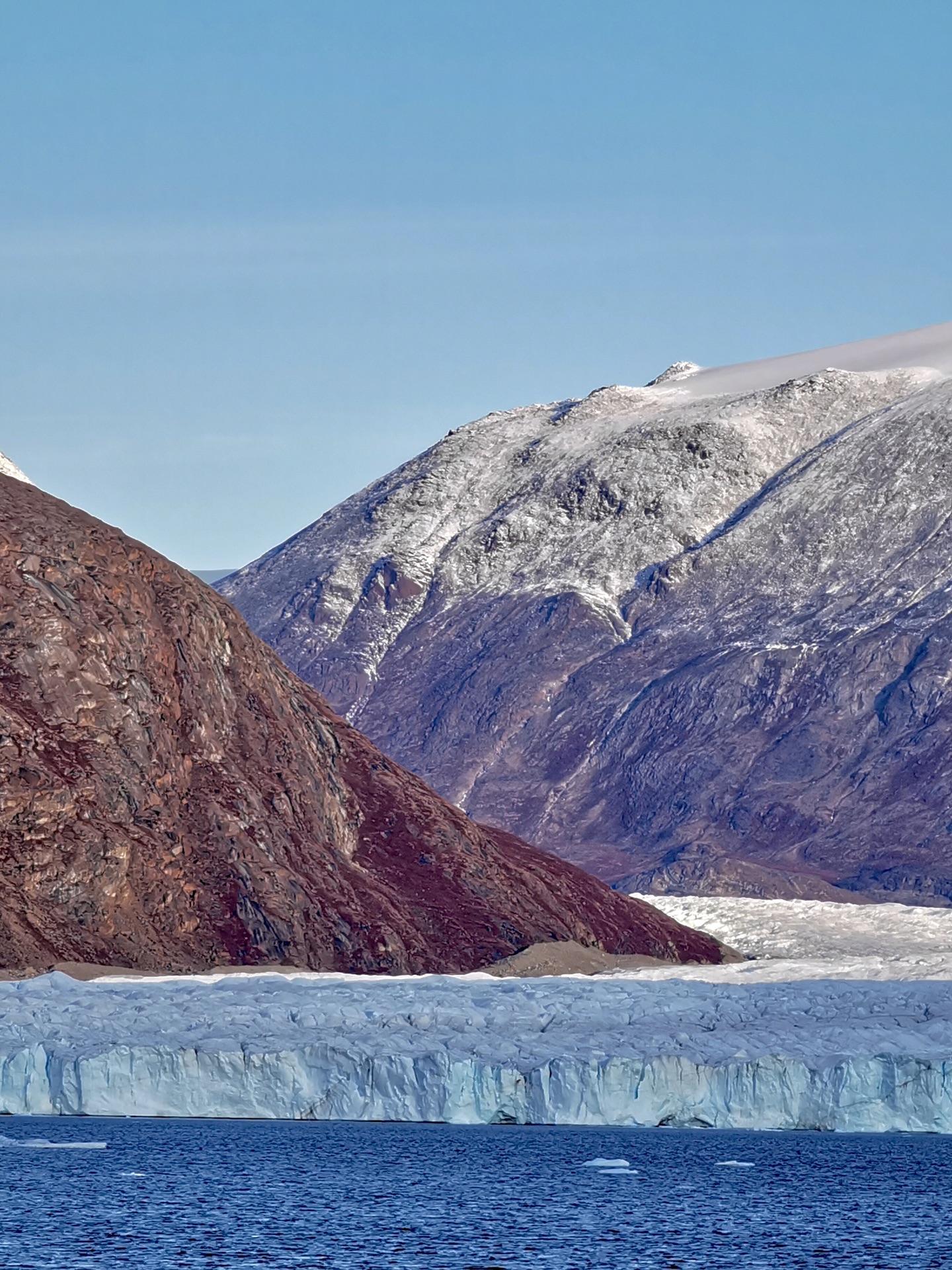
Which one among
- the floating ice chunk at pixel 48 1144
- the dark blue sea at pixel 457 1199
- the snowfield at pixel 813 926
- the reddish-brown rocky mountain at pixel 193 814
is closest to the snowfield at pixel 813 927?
the snowfield at pixel 813 926

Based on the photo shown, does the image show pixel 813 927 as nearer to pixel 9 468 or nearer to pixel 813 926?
pixel 813 926

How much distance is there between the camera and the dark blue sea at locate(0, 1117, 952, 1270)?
31.1 meters

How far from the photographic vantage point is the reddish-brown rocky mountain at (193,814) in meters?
66.0

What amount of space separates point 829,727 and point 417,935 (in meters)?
129

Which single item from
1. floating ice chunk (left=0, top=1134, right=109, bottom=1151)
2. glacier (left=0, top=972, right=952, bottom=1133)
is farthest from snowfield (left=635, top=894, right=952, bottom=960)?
floating ice chunk (left=0, top=1134, right=109, bottom=1151)

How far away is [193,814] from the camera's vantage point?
7069cm

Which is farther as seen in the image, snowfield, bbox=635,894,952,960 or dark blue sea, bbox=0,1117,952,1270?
snowfield, bbox=635,894,952,960

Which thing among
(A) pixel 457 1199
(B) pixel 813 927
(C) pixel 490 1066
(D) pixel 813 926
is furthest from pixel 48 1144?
(D) pixel 813 926

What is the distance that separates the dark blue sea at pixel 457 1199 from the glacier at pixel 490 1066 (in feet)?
3.05

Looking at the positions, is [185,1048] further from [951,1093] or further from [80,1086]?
[951,1093]

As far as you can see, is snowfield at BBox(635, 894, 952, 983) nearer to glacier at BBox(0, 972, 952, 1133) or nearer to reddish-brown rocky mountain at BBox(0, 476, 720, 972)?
reddish-brown rocky mountain at BBox(0, 476, 720, 972)

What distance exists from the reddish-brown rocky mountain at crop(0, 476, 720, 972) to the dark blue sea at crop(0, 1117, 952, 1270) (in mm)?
18870

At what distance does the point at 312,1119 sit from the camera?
42469mm

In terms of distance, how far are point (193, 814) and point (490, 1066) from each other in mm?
30336
